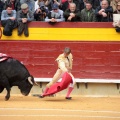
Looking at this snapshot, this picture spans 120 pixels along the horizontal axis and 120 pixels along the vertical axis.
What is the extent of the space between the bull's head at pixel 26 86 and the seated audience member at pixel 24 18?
1698 millimetres

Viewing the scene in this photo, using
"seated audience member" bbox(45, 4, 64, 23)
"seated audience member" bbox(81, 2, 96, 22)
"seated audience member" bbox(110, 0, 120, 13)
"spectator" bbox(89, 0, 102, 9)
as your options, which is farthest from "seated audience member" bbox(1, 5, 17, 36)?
"seated audience member" bbox(110, 0, 120, 13)

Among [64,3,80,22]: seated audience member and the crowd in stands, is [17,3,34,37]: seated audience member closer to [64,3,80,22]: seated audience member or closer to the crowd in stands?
the crowd in stands

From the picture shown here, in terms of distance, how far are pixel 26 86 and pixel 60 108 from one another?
2.59 m

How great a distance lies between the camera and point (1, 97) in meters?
16.9

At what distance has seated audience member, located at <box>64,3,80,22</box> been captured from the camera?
55.7 ft

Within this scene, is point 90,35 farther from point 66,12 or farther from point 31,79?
point 31,79

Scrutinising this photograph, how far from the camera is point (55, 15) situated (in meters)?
17.4

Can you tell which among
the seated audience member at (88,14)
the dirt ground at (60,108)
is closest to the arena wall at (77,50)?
the seated audience member at (88,14)

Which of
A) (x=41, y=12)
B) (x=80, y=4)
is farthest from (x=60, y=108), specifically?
(x=80, y=4)

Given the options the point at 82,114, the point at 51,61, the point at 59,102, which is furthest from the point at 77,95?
the point at 82,114

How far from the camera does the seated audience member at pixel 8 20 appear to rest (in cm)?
1730

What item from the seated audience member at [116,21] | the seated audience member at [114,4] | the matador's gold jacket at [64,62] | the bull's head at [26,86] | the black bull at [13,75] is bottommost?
the bull's head at [26,86]

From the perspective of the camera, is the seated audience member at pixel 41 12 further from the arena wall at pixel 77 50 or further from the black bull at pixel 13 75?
the black bull at pixel 13 75

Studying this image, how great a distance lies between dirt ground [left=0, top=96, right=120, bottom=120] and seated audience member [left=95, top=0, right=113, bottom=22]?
1.91 meters
